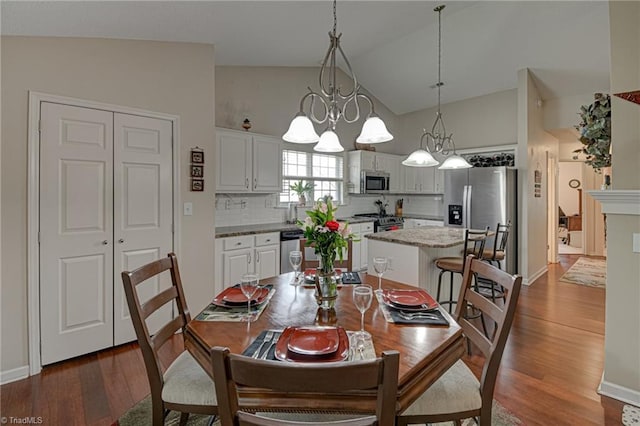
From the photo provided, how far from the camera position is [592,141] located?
258 cm

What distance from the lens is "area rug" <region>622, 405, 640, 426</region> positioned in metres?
1.90

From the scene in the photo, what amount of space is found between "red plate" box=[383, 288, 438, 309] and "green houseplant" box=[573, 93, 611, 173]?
1.99m

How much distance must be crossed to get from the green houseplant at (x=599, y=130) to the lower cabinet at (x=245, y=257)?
3260mm

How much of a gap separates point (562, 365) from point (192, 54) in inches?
164

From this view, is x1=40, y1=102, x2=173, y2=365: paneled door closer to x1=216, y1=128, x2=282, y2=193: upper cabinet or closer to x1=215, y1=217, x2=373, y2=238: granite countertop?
x1=215, y1=217, x2=373, y2=238: granite countertop

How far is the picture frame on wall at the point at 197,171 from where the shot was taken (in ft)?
10.3

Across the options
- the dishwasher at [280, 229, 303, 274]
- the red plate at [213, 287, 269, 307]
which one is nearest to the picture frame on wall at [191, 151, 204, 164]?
the dishwasher at [280, 229, 303, 274]

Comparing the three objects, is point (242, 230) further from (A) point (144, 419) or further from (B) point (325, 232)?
(B) point (325, 232)

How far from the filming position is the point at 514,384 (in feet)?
7.47

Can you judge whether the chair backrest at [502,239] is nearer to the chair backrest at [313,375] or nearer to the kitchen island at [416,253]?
the kitchen island at [416,253]

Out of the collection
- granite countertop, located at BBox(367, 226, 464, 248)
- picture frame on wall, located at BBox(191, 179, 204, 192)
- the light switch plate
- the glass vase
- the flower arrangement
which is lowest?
the glass vase

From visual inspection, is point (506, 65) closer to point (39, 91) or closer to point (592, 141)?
point (592, 141)

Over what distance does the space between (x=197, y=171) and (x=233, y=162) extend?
0.89 metres

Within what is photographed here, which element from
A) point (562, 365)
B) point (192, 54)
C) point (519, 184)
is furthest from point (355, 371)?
point (519, 184)
